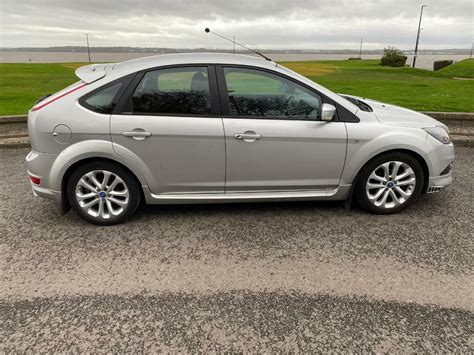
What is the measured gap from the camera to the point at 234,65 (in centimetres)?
355

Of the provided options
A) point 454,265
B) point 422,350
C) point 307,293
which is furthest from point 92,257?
point 454,265

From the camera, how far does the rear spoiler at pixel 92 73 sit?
350 cm

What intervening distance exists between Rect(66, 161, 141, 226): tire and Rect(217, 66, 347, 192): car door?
1000 millimetres

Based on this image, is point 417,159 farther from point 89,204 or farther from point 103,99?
point 89,204

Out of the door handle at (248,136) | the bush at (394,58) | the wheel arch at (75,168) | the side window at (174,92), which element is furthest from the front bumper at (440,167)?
the bush at (394,58)

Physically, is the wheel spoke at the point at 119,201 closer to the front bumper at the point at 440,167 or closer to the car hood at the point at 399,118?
the car hood at the point at 399,118

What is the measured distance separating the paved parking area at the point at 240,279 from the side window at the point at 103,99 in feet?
3.91

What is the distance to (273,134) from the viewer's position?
11.3 feet

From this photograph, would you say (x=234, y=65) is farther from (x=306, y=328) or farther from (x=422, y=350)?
(x=422, y=350)

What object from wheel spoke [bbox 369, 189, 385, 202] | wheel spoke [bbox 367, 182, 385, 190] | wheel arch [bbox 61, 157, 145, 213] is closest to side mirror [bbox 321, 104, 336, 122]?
wheel spoke [bbox 367, 182, 385, 190]

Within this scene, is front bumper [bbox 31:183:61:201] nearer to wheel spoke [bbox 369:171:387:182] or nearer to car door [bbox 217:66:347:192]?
car door [bbox 217:66:347:192]

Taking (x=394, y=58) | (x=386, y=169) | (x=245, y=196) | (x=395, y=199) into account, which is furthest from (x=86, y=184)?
(x=394, y=58)

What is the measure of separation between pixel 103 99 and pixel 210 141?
109 cm

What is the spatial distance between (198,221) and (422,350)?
2296 mm
